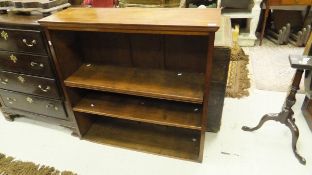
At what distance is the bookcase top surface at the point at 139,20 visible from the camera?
1.00 meters

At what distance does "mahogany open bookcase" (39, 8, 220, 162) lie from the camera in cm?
113

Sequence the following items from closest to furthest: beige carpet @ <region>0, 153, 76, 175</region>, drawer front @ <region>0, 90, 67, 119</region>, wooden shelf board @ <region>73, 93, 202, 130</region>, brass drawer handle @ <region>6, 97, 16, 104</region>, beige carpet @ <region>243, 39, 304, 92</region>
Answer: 1. wooden shelf board @ <region>73, 93, 202, 130</region>
2. beige carpet @ <region>0, 153, 76, 175</region>
3. drawer front @ <region>0, 90, 67, 119</region>
4. brass drawer handle @ <region>6, 97, 16, 104</region>
5. beige carpet @ <region>243, 39, 304, 92</region>

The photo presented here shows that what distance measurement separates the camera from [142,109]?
1465 mm

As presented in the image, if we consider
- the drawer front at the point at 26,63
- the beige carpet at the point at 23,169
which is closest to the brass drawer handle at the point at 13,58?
the drawer front at the point at 26,63

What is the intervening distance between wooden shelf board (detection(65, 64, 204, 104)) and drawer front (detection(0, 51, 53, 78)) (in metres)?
0.16

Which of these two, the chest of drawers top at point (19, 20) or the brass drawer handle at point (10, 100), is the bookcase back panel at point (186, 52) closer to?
the chest of drawers top at point (19, 20)

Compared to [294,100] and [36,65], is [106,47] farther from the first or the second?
[294,100]

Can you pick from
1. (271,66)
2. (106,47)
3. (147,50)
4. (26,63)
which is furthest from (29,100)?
(271,66)

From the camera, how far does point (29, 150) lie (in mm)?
1649

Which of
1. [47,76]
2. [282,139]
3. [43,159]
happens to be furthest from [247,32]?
[43,159]

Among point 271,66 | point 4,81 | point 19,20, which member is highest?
point 19,20

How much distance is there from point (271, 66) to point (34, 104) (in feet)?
7.43

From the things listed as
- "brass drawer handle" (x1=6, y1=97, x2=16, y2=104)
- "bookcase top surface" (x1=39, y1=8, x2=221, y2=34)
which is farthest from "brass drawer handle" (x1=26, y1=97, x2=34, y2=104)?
A: "bookcase top surface" (x1=39, y1=8, x2=221, y2=34)

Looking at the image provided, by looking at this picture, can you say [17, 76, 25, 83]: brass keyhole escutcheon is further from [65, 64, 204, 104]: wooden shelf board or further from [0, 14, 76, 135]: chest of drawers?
[65, 64, 204, 104]: wooden shelf board
